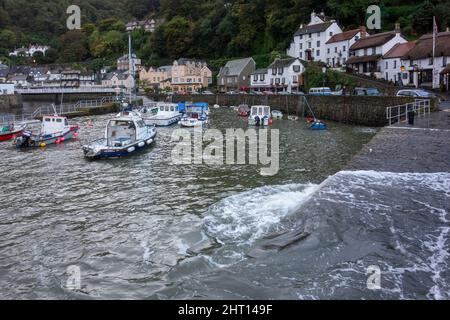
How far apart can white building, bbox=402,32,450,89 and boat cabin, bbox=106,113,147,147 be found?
1340 inches

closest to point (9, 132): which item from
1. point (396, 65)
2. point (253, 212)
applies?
point (253, 212)

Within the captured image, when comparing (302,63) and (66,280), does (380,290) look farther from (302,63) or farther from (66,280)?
(302,63)

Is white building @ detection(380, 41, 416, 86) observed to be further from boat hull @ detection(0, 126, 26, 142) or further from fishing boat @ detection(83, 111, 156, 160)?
boat hull @ detection(0, 126, 26, 142)

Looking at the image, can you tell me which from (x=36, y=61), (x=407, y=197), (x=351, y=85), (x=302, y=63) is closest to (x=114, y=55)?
(x=36, y=61)

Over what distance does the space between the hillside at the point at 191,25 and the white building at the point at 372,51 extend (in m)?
7.91

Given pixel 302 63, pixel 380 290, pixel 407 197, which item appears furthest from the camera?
pixel 302 63

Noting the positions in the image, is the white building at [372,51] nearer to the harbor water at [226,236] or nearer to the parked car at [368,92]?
the parked car at [368,92]

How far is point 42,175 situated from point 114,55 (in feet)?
442

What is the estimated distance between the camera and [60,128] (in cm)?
3512

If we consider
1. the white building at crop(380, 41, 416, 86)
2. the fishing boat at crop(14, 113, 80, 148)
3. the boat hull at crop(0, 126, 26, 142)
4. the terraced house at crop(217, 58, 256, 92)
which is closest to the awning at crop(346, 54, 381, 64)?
the white building at crop(380, 41, 416, 86)

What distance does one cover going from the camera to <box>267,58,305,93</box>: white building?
7438cm

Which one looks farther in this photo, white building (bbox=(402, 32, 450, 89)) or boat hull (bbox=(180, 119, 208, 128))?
white building (bbox=(402, 32, 450, 89))

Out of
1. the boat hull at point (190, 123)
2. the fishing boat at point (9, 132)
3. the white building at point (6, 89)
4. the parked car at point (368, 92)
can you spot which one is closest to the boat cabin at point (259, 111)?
the boat hull at point (190, 123)

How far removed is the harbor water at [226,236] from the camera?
30.9 feet
